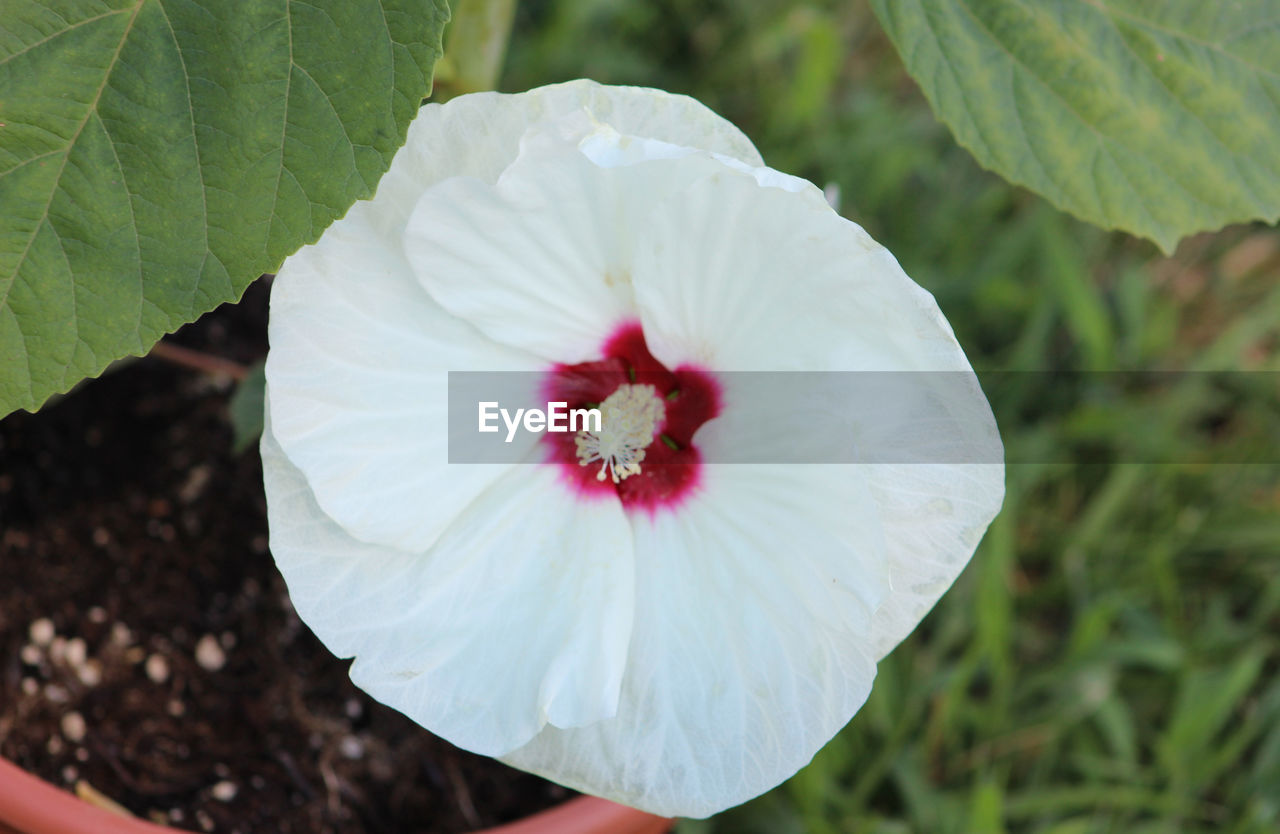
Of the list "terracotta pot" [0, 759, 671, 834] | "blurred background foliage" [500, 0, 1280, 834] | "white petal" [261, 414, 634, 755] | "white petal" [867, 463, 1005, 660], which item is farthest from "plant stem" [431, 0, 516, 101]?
"blurred background foliage" [500, 0, 1280, 834]

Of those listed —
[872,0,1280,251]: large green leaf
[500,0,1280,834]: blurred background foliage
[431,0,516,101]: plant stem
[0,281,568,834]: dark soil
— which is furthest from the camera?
[500,0,1280,834]: blurred background foliage

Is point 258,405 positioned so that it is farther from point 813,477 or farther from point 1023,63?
point 1023,63

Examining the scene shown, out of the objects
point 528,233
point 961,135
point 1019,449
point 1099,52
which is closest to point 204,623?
point 528,233

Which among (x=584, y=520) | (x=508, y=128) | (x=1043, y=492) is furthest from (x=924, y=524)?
(x=1043, y=492)

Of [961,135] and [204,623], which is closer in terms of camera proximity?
[961,135]

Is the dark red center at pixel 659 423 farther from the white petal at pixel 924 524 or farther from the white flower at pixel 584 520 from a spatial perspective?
the white petal at pixel 924 524

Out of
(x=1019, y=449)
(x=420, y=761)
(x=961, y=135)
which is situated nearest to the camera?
(x=961, y=135)

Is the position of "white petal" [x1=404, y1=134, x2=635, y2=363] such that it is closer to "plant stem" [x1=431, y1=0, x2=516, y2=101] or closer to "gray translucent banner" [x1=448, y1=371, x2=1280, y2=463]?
"gray translucent banner" [x1=448, y1=371, x2=1280, y2=463]
